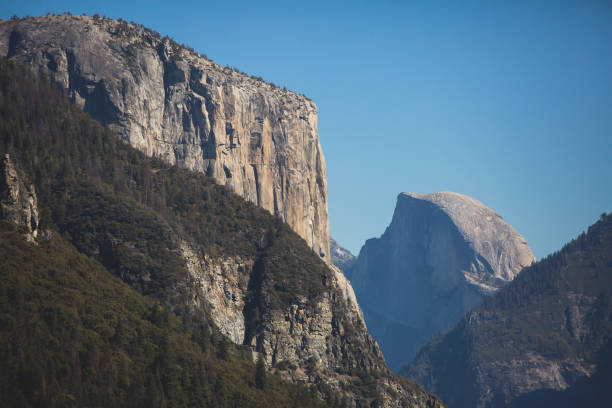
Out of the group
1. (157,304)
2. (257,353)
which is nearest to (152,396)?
(157,304)

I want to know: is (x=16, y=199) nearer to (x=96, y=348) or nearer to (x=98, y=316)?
(x=98, y=316)

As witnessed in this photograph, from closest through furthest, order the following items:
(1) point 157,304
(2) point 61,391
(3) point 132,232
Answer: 1. (2) point 61,391
2. (1) point 157,304
3. (3) point 132,232

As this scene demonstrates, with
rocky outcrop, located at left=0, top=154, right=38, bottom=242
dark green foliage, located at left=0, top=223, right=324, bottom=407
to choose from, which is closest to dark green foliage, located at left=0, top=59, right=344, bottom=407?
dark green foliage, located at left=0, top=223, right=324, bottom=407

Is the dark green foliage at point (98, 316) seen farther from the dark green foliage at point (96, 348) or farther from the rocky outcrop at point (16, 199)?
the rocky outcrop at point (16, 199)

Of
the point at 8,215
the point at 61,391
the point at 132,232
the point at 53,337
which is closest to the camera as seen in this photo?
the point at 61,391

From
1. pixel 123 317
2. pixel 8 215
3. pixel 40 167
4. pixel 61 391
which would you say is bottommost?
pixel 61 391

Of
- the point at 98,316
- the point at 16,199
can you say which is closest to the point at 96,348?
the point at 98,316

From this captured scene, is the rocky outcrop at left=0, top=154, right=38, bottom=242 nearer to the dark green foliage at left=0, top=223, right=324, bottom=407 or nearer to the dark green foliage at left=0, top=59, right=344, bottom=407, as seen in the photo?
the dark green foliage at left=0, top=223, right=324, bottom=407

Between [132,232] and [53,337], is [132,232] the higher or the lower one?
the higher one

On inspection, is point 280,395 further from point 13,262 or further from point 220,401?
point 13,262
